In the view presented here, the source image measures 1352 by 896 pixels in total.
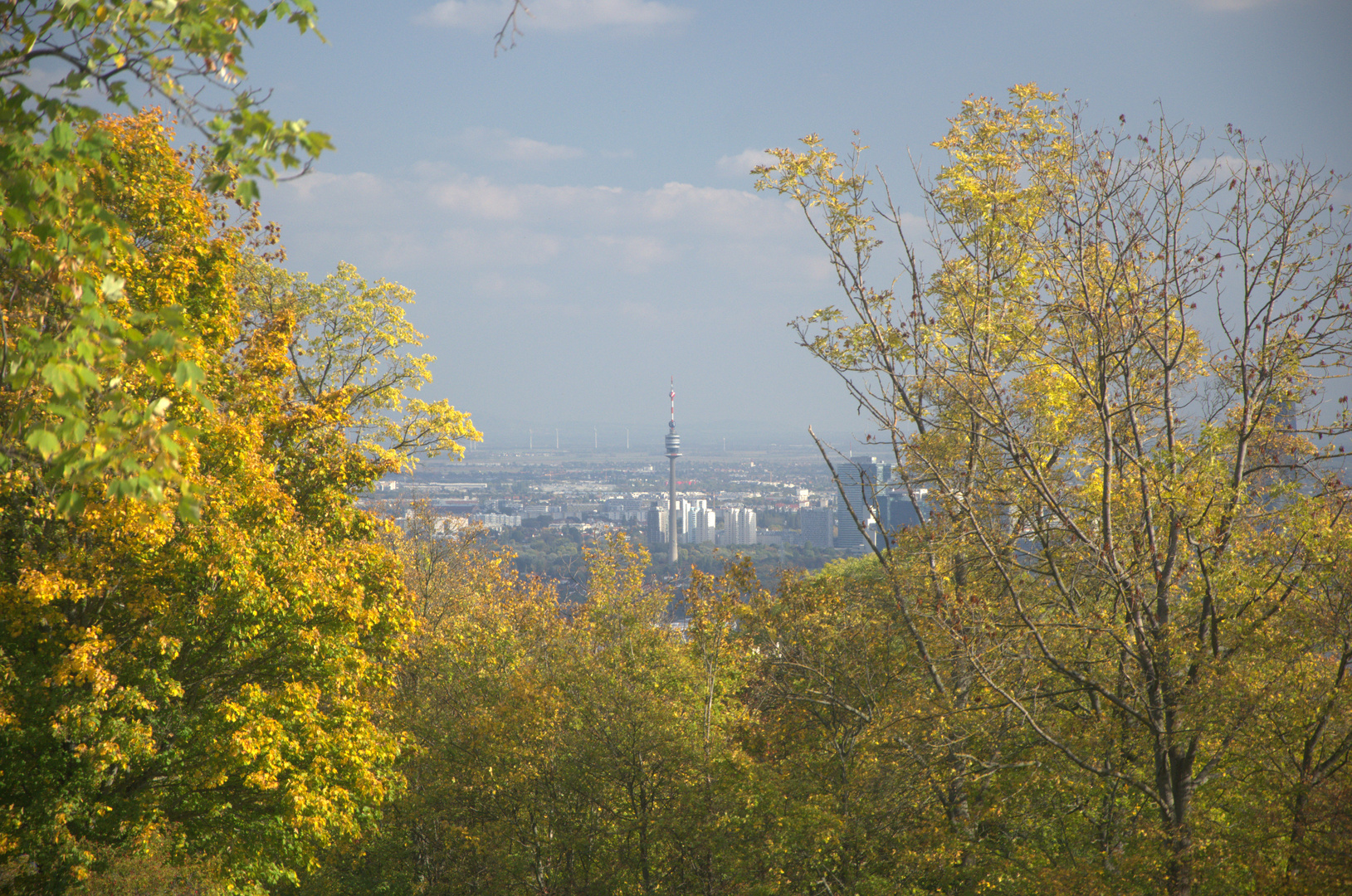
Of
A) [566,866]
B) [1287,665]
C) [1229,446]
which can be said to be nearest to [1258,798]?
[1287,665]

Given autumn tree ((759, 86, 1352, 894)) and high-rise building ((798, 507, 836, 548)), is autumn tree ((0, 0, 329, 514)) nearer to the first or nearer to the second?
autumn tree ((759, 86, 1352, 894))

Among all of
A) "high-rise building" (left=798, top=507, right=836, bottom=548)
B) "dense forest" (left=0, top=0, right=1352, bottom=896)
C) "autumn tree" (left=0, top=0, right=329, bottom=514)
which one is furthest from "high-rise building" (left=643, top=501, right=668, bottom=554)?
"autumn tree" (left=0, top=0, right=329, bottom=514)

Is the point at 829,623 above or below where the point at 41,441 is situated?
below

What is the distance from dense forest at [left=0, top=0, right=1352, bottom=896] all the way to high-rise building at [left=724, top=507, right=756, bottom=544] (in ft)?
485

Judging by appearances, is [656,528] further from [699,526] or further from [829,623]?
[829,623]

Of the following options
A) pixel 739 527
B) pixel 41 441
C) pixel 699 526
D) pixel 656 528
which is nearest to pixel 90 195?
pixel 41 441

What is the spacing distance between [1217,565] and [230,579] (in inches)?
445

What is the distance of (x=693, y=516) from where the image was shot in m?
172

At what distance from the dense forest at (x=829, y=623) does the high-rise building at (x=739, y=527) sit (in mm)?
147761

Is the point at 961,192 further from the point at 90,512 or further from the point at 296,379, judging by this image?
the point at 296,379

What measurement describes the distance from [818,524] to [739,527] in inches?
573

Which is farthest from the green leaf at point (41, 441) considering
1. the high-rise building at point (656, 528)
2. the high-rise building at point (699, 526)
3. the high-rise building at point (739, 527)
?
the high-rise building at point (699, 526)

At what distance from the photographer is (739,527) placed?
6521 inches

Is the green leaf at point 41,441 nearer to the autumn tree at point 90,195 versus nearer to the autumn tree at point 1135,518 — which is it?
the autumn tree at point 90,195
